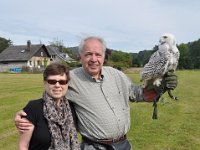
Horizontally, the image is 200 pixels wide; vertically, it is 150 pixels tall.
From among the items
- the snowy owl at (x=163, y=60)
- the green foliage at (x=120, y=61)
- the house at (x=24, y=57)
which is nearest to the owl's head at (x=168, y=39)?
the snowy owl at (x=163, y=60)

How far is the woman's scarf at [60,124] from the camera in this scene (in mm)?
3385

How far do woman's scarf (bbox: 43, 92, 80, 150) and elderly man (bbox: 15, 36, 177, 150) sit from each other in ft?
0.70

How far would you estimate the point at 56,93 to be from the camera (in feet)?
11.4

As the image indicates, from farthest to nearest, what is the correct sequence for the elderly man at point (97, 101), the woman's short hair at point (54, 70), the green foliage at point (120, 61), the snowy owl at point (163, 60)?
the green foliage at point (120, 61) < the snowy owl at point (163, 60) < the elderly man at point (97, 101) < the woman's short hair at point (54, 70)

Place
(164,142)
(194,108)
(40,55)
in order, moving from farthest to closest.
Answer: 1. (40,55)
2. (194,108)
3. (164,142)

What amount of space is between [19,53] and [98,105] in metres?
67.7

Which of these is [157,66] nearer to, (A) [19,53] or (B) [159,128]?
(B) [159,128]

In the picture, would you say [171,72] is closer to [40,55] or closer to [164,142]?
[164,142]

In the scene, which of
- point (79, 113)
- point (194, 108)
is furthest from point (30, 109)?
point (194, 108)

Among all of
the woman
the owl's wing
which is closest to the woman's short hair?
the woman

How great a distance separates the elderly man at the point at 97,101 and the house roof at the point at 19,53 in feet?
215

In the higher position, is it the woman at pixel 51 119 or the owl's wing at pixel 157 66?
the owl's wing at pixel 157 66

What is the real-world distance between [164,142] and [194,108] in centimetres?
576

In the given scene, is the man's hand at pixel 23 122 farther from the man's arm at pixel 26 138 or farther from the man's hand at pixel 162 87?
the man's hand at pixel 162 87
